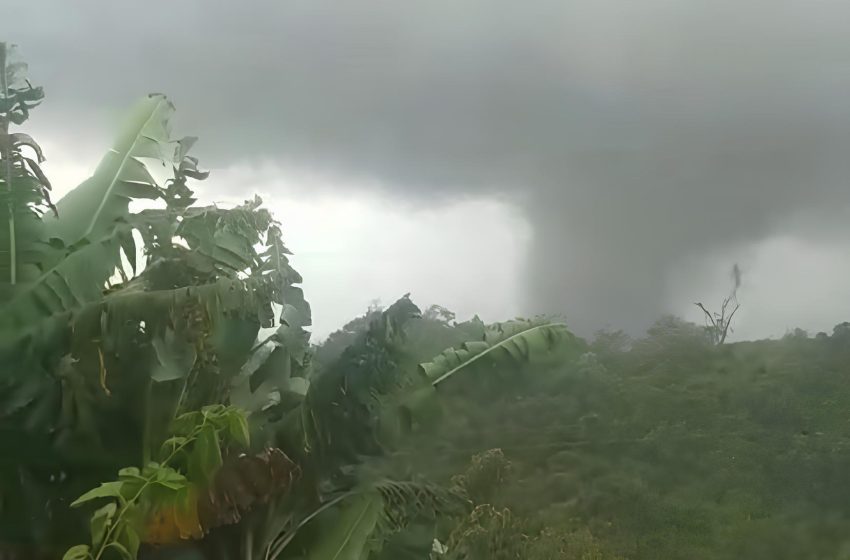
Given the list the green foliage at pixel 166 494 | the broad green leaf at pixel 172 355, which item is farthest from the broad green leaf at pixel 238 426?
the broad green leaf at pixel 172 355

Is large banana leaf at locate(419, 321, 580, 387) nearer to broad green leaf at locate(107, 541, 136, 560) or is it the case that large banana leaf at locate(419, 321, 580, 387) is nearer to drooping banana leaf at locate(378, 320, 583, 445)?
drooping banana leaf at locate(378, 320, 583, 445)

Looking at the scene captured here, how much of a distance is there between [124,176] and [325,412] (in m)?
0.67

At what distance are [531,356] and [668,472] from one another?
39 centimetres

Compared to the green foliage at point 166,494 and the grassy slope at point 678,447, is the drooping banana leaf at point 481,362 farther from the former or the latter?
the green foliage at point 166,494

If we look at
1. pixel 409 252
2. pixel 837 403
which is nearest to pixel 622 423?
pixel 837 403

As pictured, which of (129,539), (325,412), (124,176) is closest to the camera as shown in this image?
(129,539)

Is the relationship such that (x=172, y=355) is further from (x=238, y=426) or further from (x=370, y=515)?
(x=370, y=515)

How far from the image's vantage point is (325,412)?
1.36 meters

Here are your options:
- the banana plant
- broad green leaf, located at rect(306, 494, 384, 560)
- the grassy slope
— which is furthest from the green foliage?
the grassy slope

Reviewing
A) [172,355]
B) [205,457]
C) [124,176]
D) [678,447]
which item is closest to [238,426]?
[205,457]

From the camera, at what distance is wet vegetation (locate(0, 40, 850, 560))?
132 cm

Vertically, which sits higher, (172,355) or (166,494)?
→ (172,355)

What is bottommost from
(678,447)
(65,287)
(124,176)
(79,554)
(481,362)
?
(79,554)

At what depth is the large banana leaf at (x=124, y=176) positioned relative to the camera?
1.52m
